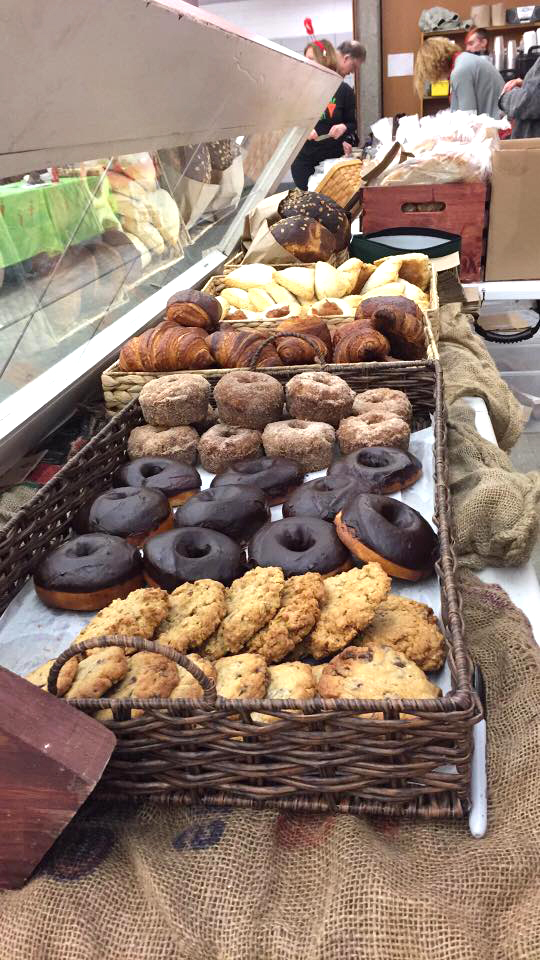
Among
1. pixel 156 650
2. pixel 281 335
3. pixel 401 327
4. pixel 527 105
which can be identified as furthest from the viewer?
pixel 527 105

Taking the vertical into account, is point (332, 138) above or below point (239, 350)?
above

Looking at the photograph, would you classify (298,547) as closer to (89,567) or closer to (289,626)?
(289,626)

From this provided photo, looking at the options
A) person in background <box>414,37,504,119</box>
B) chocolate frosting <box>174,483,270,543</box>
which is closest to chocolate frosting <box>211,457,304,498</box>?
chocolate frosting <box>174,483,270,543</box>

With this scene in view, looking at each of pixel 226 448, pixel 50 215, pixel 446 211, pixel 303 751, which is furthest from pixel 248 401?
pixel 446 211

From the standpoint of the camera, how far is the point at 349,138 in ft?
22.0

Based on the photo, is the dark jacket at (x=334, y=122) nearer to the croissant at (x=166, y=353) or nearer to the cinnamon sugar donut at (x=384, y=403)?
the croissant at (x=166, y=353)

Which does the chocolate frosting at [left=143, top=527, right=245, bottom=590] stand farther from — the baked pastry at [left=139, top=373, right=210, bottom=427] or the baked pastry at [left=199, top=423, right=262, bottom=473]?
the baked pastry at [left=139, top=373, right=210, bottom=427]

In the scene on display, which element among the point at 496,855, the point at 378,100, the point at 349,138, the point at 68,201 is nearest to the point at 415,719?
the point at 496,855

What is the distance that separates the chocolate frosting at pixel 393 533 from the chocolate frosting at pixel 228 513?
187 mm

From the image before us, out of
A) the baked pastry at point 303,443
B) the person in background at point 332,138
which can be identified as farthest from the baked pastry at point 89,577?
the person in background at point 332,138

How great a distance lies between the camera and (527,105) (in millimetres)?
5258

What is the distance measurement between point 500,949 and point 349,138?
701 centimetres

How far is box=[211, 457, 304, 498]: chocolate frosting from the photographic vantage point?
1516mm

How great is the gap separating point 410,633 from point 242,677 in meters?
0.26
